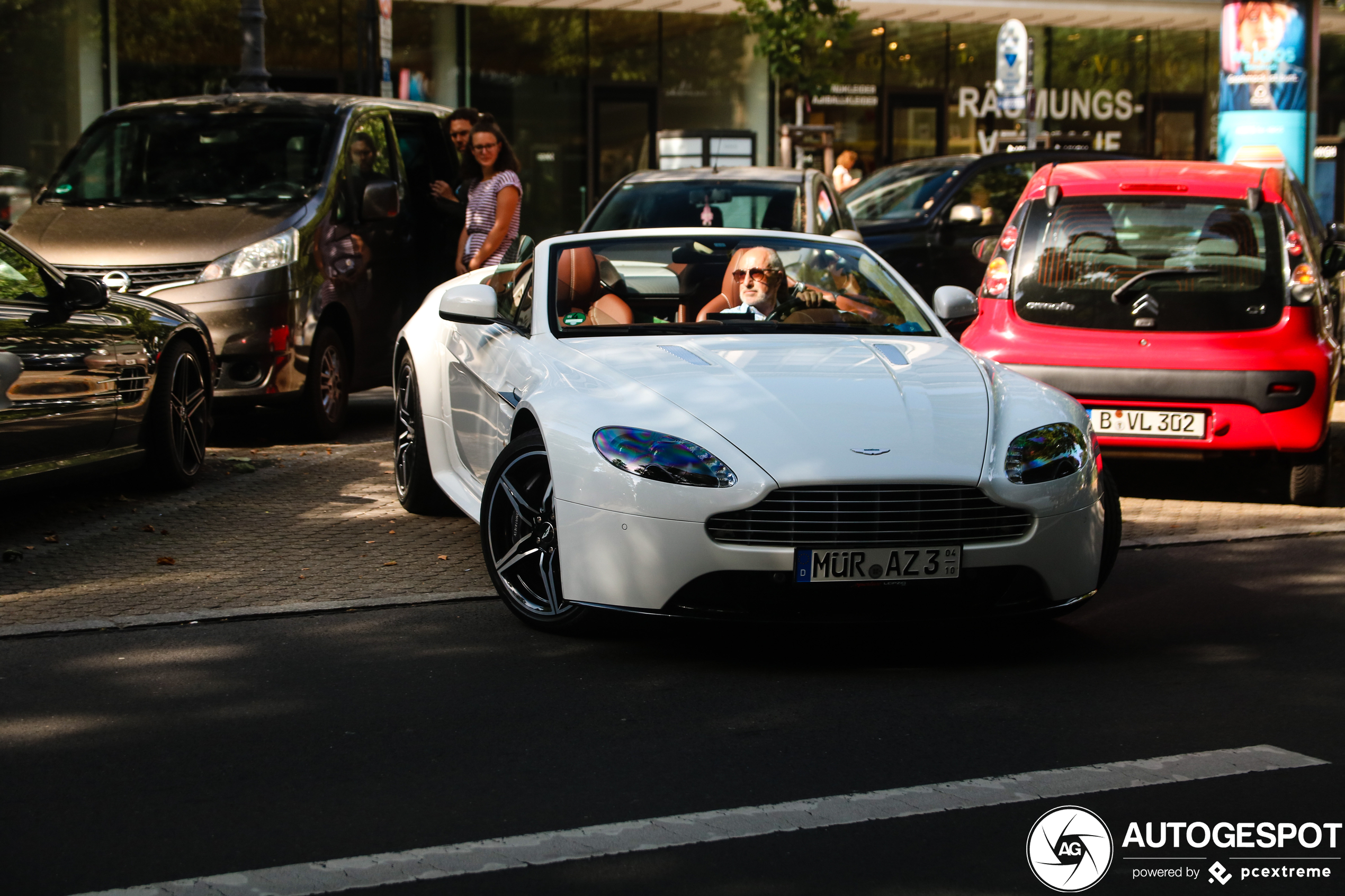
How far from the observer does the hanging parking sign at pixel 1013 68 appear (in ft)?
65.7

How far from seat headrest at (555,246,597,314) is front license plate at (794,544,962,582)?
187cm

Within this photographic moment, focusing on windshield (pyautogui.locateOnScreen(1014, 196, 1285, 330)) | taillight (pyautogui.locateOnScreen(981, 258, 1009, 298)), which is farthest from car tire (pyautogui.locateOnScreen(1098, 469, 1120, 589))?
→ taillight (pyautogui.locateOnScreen(981, 258, 1009, 298))

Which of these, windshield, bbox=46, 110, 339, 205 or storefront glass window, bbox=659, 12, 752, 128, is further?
storefront glass window, bbox=659, 12, 752, 128

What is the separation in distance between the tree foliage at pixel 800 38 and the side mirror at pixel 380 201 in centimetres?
1198

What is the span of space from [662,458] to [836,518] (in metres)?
0.56

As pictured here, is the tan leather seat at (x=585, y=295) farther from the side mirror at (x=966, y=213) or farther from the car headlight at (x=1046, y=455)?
the side mirror at (x=966, y=213)

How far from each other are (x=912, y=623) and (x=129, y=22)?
66.8 ft

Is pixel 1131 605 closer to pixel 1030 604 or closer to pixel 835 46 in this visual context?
pixel 1030 604

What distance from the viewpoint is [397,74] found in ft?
81.3

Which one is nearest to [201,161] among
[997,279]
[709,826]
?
[997,279]

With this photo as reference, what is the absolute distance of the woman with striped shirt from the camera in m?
11.0

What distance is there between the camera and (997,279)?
28.7 ft

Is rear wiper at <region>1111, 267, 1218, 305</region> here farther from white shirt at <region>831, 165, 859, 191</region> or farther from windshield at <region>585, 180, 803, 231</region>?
white shirt at <region>831, 165, 859, 191</region>

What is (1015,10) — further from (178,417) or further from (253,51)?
(178,417)
